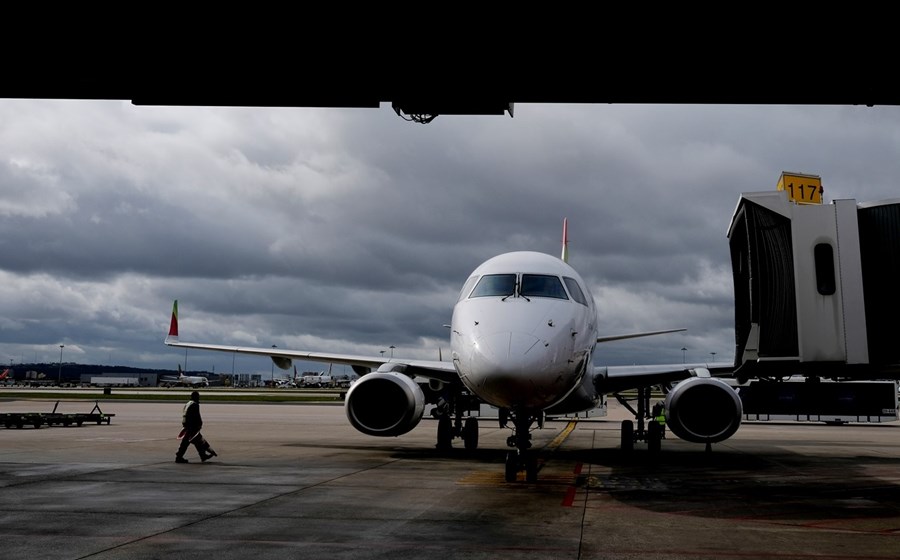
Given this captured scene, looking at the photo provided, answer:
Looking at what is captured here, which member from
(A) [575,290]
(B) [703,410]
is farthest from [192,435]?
(B) [703,410]

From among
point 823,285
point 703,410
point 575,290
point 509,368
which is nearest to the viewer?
point 823,285

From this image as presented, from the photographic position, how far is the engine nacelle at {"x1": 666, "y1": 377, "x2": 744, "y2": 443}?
1602cm

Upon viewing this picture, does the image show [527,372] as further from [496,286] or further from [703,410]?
[703,410]

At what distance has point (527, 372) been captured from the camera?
11.3 m

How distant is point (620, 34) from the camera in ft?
29.7

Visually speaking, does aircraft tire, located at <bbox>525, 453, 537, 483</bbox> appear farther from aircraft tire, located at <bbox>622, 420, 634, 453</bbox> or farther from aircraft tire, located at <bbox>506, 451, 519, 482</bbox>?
aircraft tire, located at <bbox>622, 420, 634, 453</bbox>

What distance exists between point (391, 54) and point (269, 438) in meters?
17.9

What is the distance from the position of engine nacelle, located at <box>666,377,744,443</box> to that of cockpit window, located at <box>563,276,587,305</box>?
127 inches

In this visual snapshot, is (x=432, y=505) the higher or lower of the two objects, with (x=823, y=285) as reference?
lower

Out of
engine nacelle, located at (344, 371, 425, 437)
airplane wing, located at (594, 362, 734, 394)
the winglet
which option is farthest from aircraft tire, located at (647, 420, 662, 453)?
the winglet

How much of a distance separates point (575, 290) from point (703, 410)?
4.46 meters

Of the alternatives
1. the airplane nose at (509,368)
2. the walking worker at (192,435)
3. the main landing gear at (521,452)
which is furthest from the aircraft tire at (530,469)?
the walking worker at (192,435)

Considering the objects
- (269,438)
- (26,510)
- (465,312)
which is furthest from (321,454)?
(26,510)

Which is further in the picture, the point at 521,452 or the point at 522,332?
the point at 521,452
